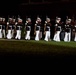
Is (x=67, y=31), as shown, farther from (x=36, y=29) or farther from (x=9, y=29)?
(x=9, y=29)

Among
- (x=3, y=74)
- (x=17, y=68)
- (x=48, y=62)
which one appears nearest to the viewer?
(x=3, y=74)

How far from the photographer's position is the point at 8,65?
11375 millimetres

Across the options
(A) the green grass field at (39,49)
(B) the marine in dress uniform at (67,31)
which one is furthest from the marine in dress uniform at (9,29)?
(A) the green grass field at (39,49)

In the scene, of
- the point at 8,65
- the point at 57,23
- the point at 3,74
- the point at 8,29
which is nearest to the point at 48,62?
the point at 8,65

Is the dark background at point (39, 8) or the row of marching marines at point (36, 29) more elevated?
the dark background at point (39, 8)

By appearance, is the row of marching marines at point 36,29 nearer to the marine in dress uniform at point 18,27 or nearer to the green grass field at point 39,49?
the marine in dress uniform at point 18,27

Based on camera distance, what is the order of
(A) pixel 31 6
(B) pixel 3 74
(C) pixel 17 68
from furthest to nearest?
(A) pixel 31 6, (C) pixel 17 68, (B) pixel 3 74

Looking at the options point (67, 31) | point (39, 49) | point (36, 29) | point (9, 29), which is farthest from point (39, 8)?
point (39, 49)

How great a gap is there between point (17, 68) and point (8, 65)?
537 mm

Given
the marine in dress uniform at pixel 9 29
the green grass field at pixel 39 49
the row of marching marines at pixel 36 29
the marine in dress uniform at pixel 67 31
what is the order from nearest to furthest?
the green grass field at pixel 39 49
the marine in dress uniform at pixel 67 31
the row of marching marines at pixel 36 29
the marine in dress uniform at pixel 9 29

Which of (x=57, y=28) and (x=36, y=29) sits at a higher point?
(x=57, y=28)

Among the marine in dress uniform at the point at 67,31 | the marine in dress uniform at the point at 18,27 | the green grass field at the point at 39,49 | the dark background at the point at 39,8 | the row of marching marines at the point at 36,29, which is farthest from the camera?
the dark background at the point at 39,8

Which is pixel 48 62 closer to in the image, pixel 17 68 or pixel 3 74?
pixel 17 68

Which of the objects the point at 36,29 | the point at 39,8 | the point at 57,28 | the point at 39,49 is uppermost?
the point at 39,8
